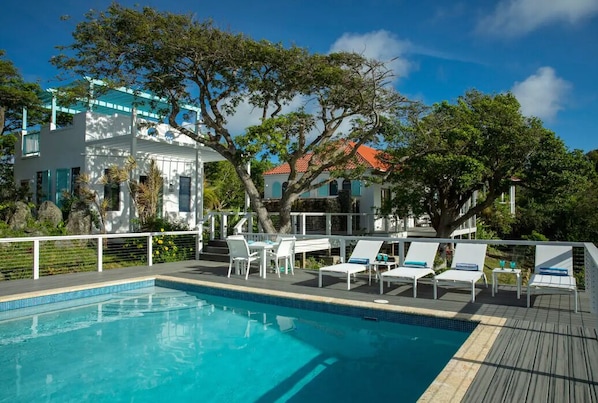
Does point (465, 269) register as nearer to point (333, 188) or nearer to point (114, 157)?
point (114, 157)

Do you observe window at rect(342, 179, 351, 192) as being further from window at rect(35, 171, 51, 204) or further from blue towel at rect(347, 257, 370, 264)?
window at rect(35, 171, 51, 204)

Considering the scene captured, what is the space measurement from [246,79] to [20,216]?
8.96m

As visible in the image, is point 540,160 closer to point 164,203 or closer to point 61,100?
point 164,203

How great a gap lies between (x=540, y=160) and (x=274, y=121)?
32.0 ft

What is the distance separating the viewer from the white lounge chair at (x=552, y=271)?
663 cm

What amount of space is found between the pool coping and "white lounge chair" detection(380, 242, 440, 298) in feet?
2.93

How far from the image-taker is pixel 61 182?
16.7m

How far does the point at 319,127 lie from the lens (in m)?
14.6

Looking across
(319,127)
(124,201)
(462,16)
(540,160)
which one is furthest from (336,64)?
(124,201)

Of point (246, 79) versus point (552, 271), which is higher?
point (246, 79)

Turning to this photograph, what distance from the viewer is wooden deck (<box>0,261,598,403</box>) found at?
376cm

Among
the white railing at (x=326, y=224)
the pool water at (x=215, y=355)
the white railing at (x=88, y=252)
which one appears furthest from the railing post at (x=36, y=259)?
the white railing at (x=326, y=224)

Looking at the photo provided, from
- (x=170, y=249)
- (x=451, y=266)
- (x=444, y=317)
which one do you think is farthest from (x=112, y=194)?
(x=444, y=317)

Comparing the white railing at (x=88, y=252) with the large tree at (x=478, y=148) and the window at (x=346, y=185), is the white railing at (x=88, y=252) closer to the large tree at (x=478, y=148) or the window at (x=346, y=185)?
the large tree at (x=478, y=148)
